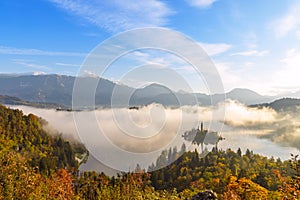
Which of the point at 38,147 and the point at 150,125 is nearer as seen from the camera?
the point at 150,125

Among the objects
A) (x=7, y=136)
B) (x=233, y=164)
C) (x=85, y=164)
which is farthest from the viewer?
(x=85, y=164)

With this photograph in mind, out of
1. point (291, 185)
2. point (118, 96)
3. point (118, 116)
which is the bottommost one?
point (291, 185)

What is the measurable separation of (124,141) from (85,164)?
148715 millimetres

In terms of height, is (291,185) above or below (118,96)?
below

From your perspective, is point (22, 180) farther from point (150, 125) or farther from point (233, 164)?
point (233, 164)

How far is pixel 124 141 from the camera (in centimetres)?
1080

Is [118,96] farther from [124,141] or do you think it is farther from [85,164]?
[85,164]

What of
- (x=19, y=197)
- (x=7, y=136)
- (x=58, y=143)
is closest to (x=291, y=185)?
(x=19, y=197)

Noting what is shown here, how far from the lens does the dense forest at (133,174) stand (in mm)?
8758

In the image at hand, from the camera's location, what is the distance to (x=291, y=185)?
5914 millimetres

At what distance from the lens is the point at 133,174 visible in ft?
36.4

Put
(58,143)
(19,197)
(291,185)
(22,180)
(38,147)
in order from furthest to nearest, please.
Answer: (58,143), (38,147), (22,180), (19,197), (291,185)

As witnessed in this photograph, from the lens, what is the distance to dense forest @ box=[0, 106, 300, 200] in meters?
8.76

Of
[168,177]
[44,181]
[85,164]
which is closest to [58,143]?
[85,164]
